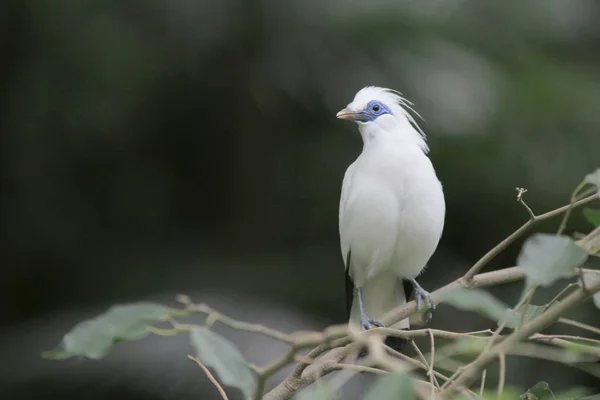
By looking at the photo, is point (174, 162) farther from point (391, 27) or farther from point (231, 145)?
point (391, 27)

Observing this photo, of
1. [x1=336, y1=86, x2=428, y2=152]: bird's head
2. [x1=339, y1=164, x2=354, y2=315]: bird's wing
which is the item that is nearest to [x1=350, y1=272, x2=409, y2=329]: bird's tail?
[x1=339, y1=164, x2=354, y2=315]: bird's wing

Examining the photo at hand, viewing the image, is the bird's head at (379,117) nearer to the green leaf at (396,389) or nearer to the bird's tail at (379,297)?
the bird's tail at (379,297)

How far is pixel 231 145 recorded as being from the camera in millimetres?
6340

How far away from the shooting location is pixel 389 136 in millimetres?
3365

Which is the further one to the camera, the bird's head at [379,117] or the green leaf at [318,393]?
the bird's head at [379,117]

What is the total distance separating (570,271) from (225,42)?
500 cm

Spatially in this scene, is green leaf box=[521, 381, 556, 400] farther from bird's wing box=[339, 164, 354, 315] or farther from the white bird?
bird's wing box=[339, 164, 354, 315]

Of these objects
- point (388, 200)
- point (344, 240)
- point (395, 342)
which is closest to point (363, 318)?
point (395, 342)

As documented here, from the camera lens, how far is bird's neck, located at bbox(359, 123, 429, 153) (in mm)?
3348

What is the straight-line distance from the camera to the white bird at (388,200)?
319cm

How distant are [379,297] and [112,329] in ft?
8.72

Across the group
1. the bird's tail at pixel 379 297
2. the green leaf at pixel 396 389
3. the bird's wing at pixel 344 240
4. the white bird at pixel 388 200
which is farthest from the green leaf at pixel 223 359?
the bird's tail at pixel 379 297

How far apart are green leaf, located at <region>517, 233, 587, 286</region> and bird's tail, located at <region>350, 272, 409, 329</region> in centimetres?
245

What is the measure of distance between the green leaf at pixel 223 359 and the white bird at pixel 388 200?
1801 mm
